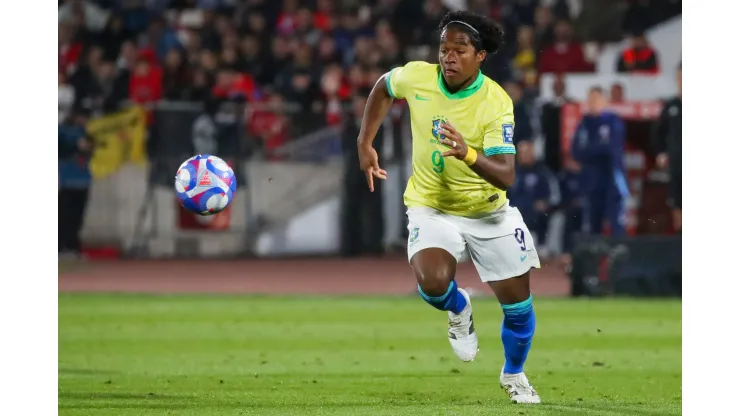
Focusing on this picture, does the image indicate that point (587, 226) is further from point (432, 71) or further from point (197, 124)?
point (432, 71)

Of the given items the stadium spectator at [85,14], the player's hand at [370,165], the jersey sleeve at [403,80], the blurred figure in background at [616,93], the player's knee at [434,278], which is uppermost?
the stadium spectator at [85,14]

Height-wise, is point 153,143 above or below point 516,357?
A: above

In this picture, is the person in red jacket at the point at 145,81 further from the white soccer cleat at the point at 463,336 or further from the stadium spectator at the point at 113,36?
the white soccer cleat at the point at 463,336

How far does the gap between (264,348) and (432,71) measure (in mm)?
4117

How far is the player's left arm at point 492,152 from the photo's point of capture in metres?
7.03

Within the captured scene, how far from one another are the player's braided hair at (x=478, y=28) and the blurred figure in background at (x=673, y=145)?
9015 mm

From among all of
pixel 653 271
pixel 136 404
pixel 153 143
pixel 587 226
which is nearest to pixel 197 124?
pixel 153 143

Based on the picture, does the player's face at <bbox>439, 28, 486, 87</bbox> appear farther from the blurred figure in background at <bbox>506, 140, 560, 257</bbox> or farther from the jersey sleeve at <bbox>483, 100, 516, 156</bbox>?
the blurred figure in background at <bbox>506, 140, 560, 257</bbox>

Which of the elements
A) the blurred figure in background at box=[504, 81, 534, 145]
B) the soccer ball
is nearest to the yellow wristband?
the soccer ball

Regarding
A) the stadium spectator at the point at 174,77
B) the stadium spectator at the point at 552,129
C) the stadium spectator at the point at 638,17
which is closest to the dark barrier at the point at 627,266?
the stadium spectator at the point at 552,129

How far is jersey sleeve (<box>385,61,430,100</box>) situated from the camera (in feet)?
26.2

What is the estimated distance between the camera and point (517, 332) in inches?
313

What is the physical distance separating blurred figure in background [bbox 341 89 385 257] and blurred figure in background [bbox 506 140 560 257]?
6.80ft

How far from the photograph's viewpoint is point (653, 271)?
49.2 ft
